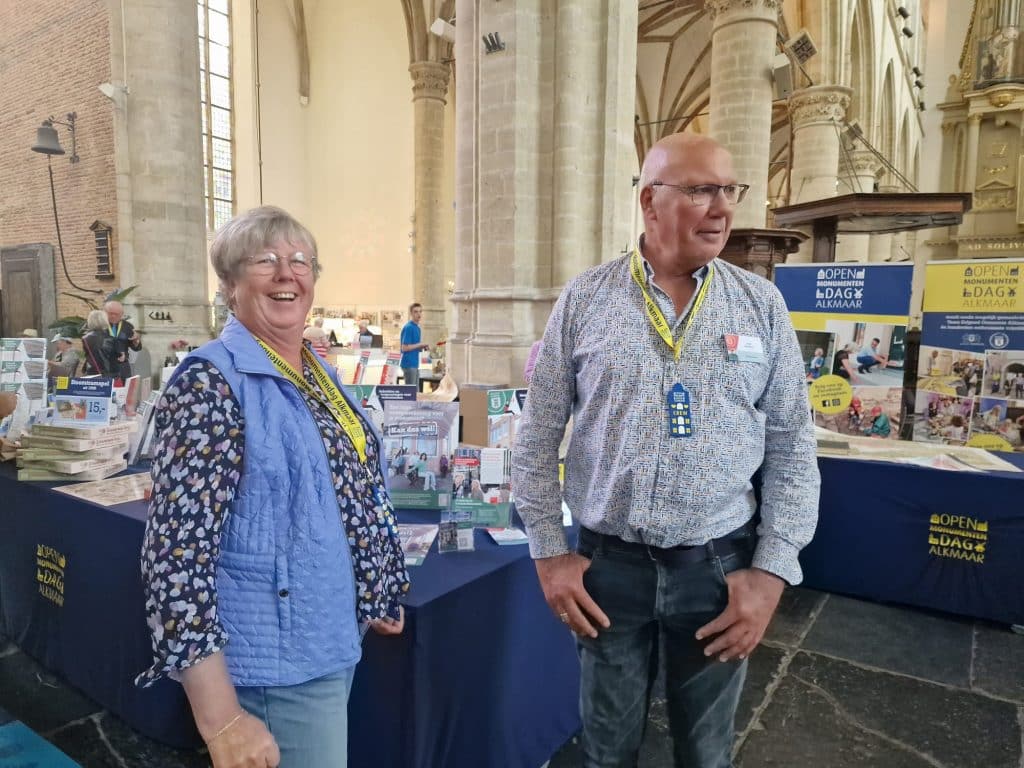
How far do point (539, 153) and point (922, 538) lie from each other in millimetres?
4940

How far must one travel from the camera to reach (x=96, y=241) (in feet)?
37.0

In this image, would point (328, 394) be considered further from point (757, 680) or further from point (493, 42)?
point (493, 42)

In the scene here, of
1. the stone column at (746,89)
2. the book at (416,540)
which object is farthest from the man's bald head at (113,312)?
the stone column at (746,89)

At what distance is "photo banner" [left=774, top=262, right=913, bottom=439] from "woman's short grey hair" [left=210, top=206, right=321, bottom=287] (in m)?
3.68

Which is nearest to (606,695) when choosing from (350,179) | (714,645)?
(714,645)

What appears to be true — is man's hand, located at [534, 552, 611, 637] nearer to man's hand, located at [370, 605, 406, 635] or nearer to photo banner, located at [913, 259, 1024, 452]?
man's hand, located at [370, 605, 406, 635]

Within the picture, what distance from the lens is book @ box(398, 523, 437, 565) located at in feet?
6.54

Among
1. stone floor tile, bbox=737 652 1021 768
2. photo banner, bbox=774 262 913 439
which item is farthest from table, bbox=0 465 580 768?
photo banner, bbox=774 262 913 439

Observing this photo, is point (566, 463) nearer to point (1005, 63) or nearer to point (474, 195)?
point (474, 195)

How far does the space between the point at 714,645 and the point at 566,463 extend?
1.67 ft

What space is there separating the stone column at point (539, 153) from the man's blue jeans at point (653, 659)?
535cm

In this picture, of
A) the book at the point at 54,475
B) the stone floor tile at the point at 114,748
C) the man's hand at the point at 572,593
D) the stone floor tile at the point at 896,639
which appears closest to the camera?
the man's hand at the point at 572,593

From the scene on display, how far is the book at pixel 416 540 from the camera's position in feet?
6.54

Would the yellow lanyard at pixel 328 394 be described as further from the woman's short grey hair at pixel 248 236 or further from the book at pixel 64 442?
the book at pixel 64 442
